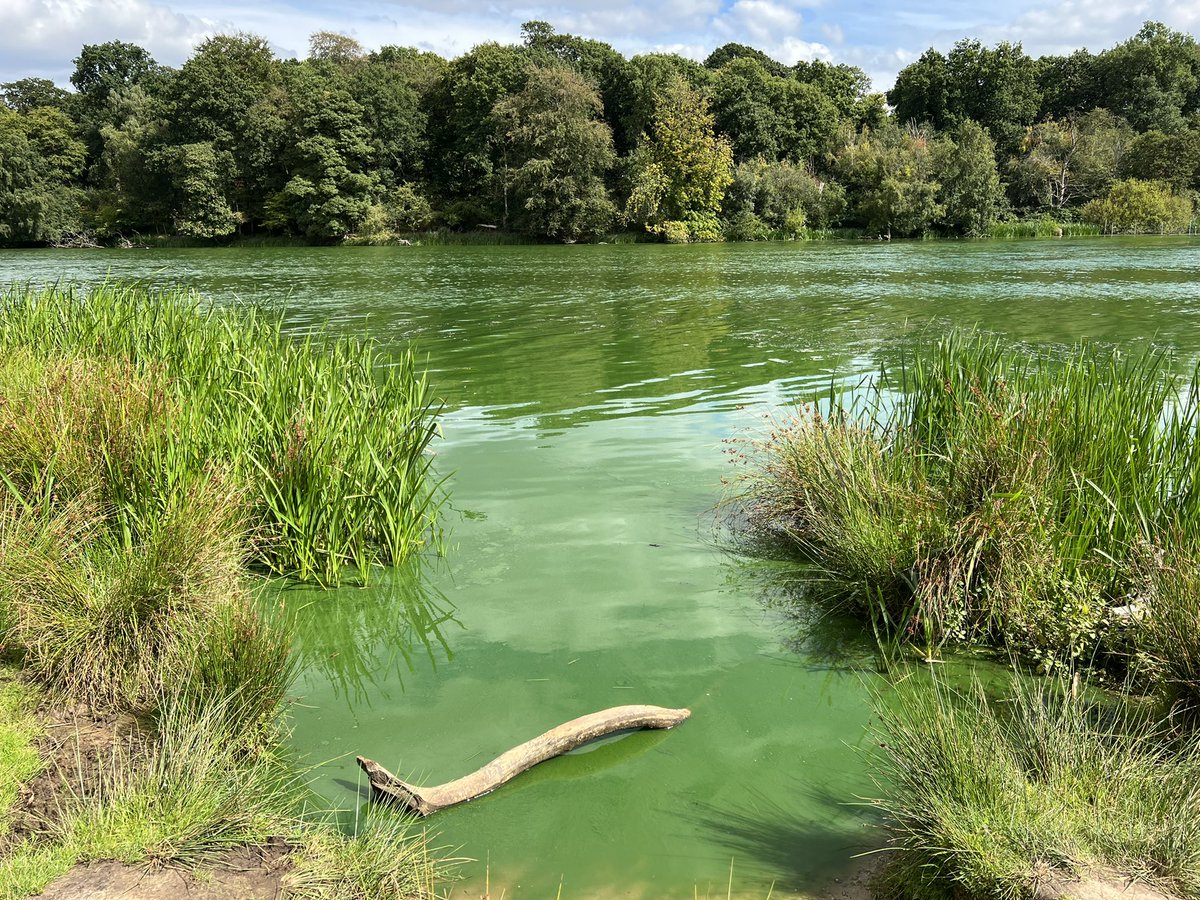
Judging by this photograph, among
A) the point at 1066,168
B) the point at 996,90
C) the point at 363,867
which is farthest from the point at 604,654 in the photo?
the point at 996,90

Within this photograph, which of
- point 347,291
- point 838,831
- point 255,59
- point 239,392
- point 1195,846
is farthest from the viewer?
point 255,59

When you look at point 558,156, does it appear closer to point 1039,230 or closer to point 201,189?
point 201,189

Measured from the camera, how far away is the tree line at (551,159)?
5053cm

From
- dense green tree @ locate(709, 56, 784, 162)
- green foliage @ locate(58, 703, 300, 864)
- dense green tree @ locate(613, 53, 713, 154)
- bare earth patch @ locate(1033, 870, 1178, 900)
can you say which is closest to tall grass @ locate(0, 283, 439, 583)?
green foliage @ locate(58, 703, 300, 864)

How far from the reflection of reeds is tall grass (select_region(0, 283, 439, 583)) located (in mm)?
202

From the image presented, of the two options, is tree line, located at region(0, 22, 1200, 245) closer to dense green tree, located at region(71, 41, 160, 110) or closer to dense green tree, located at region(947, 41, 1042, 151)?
dense green tree, located at region(947, 41, 1042, 151)

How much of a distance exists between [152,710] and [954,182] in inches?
2089

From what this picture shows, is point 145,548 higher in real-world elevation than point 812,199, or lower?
lower

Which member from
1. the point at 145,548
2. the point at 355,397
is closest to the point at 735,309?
the point at 355,397

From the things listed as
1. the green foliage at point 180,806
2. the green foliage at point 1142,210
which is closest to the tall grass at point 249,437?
the green foliage at point 180,806

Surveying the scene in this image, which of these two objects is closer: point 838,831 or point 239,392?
point 838,831

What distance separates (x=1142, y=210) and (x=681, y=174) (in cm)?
2701

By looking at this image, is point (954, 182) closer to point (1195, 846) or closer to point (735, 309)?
point (735, 309)

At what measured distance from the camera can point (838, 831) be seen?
121 inches
